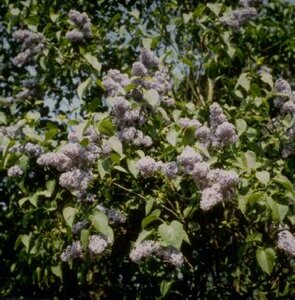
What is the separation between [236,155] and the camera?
9.33ft

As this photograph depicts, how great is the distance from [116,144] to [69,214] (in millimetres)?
494

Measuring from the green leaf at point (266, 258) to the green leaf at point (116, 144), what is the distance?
0.97 metres

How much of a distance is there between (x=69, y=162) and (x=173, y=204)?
2.55 feet

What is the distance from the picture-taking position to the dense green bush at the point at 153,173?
8.41 ft

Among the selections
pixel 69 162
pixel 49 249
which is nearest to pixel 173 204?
pixel 69 162

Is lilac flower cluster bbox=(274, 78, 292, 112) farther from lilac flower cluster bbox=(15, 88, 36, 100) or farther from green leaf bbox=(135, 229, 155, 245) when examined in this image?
lilac flower cluster bbox=(15, 88, 36, 100)

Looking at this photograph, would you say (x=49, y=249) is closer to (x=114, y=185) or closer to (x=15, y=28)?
(x=114, y=185)

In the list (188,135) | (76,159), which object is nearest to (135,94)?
(188,135)

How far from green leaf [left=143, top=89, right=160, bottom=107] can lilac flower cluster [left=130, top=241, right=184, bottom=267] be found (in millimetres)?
873

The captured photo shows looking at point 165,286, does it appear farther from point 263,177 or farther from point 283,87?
point 283,87

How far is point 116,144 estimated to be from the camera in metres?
2.63

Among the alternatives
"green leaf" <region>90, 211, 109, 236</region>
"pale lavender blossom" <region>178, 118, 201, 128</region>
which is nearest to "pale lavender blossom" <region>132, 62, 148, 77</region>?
"pale lavender blossom" <region>178, 118, 201, 128</region>

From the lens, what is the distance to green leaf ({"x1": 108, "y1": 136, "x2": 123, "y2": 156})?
260cm

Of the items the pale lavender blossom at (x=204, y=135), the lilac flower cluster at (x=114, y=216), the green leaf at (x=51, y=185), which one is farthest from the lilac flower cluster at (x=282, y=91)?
the green leaf at (x=51, y=185)
